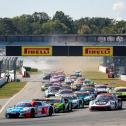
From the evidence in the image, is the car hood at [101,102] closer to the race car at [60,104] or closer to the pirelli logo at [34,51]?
the race car at [60,104]

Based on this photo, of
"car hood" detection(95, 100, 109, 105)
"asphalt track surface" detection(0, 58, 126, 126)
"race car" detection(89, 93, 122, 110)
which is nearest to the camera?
"asphalt track surface" detection(0, 58, 126, 126)

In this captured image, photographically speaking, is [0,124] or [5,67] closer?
[0,124]

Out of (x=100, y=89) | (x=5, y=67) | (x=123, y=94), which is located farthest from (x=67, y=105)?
(x=5, y=67)

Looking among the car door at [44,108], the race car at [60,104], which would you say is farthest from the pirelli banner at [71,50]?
the car door at [44,108]

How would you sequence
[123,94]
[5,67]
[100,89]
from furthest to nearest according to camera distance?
[5,67] < [100,89] < [123,94]

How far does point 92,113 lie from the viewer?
123ft

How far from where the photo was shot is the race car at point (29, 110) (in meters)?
34.6

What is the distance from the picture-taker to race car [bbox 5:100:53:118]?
3462cm

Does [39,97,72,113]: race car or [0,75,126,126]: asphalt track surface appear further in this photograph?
[39,97,72,113]: race car

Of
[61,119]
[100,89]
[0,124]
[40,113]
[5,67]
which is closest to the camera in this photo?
[0,124]

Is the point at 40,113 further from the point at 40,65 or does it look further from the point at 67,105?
the point at 40,65

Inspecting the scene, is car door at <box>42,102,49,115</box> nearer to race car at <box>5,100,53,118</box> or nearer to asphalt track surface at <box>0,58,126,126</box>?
race car at <box>5,100,53,118</box>

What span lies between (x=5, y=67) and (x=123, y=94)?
46.6 meters

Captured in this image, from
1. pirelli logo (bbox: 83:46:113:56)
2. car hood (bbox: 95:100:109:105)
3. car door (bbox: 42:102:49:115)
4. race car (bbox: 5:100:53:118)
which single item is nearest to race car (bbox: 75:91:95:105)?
car hood (bbox: 95:100:109:105)
